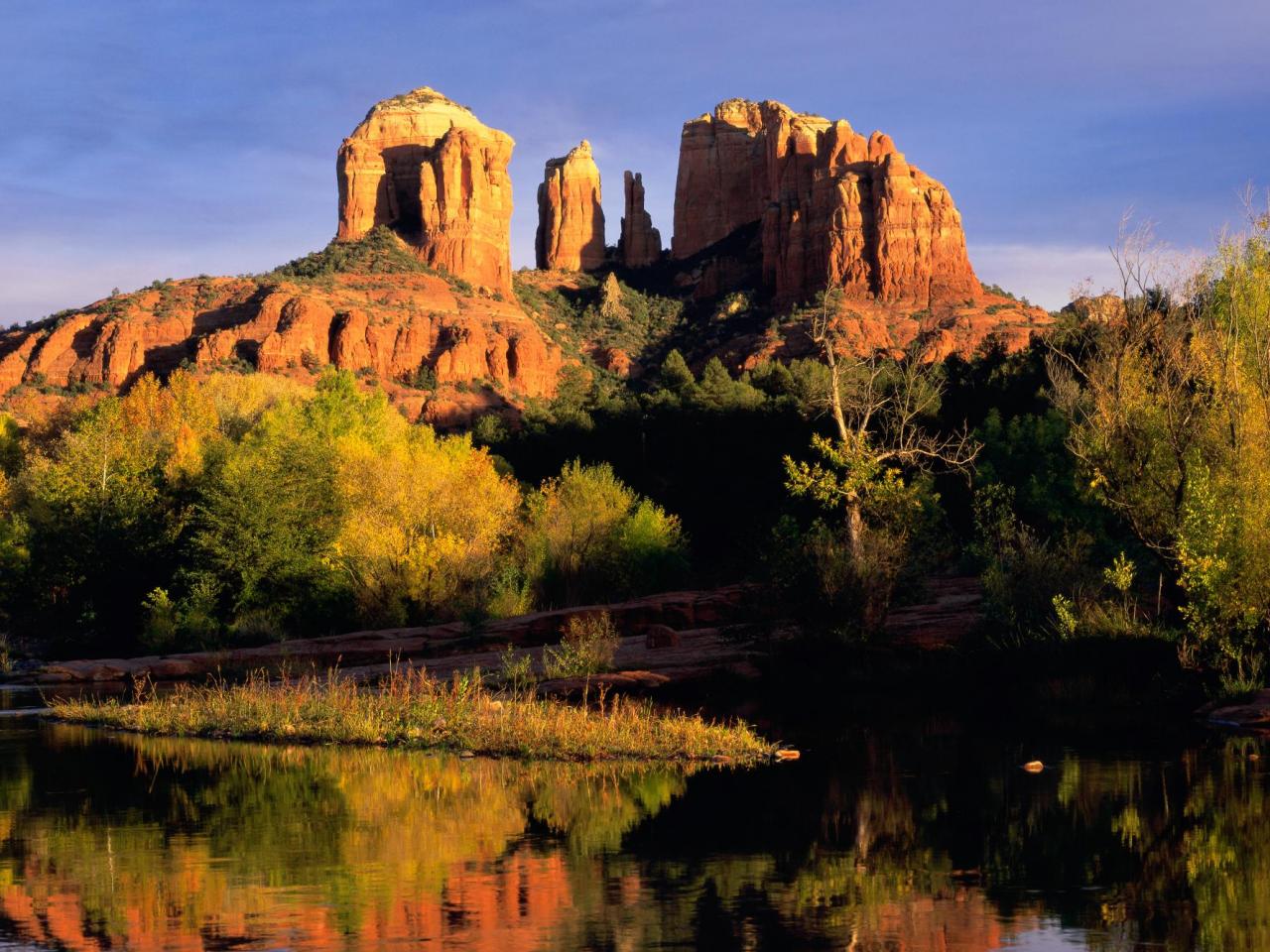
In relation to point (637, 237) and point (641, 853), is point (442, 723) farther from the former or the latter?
point (637, 237)

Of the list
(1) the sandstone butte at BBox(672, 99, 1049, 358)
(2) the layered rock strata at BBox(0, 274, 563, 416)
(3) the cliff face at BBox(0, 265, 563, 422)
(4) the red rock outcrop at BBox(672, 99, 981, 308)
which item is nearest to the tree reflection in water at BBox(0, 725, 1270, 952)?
(1) the sandstone butte at BBox(672, 99, 1049, 358)

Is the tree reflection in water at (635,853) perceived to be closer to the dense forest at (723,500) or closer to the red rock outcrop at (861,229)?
the dense forest at (723,500)

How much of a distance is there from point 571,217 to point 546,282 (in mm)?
11843

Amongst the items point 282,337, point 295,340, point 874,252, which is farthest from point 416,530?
point 874,252

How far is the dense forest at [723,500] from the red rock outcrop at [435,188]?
5812 cm

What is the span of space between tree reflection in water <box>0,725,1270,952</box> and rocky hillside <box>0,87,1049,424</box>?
81536mm

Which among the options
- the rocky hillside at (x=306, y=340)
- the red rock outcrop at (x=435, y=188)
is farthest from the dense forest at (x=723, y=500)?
the red rock outcrop at (x=435, y=188)

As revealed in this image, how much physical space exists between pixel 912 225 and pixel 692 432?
59.8 metres

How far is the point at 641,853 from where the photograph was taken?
12664 millimetres

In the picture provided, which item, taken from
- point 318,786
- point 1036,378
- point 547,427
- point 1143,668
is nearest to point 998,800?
point 318,786

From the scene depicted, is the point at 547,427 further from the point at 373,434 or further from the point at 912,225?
the point at 912,225

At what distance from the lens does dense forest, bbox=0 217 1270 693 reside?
2452cm

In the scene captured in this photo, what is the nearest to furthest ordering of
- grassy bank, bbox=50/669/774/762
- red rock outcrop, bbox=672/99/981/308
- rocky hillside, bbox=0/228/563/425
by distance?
grassy bank, bbox=50/669/774/762
rocky hillside, bbox=0/228/563/425
red rock outcrop, bbox=672/99/981/308

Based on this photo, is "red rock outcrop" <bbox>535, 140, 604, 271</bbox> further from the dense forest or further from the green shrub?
the green shrub
